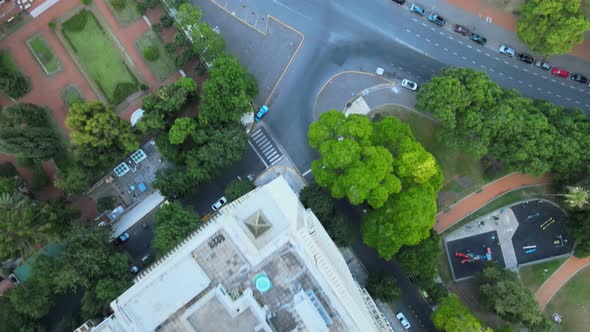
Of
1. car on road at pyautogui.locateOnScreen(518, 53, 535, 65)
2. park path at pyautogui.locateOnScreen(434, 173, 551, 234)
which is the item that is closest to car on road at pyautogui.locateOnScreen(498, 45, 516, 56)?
car on road at pyautogui.locateOnScreen(518, 53, 535, 65)

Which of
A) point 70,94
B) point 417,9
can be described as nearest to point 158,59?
point 70,94

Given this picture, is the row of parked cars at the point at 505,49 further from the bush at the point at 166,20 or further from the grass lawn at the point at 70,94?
the grass lawn at the point at 70,94

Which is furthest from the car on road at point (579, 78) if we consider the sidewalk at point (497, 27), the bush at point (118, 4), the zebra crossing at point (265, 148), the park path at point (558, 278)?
the bush at point (118, 4)

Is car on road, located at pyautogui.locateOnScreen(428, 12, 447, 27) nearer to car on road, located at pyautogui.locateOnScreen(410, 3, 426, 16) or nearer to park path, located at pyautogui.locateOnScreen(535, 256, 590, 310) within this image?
car on road, located at pyautogui.locateOnScreen(410, 3, 426, 16)

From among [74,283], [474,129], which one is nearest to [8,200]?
[74,283]

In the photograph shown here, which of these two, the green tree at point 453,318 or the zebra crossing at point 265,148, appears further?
the zebra crossing at point 265,148

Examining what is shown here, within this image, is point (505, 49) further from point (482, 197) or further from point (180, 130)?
point (180, 130)

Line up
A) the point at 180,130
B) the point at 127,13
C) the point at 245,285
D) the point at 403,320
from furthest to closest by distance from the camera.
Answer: the point at 127,13 → the point at 403,320 → the point at 180,130 → the point at 245,285
